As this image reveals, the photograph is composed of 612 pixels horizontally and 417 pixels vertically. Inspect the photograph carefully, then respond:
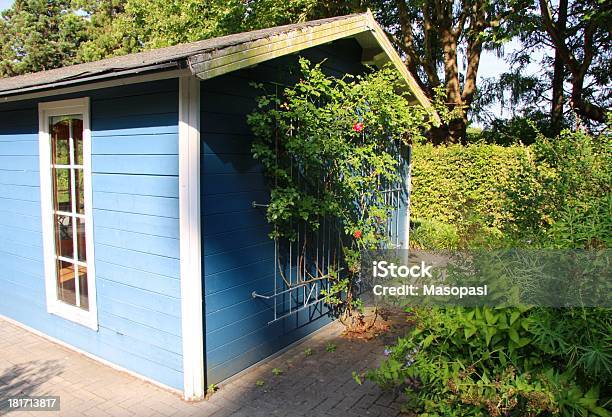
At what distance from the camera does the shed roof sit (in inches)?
130

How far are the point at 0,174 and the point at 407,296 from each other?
201 inches

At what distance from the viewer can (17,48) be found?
27.0 m

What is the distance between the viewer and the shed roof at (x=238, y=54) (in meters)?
3.30

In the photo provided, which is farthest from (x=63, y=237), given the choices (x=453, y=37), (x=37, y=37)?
(x=37, y=37)

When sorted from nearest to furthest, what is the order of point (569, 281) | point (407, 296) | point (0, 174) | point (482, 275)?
point (569, 281) < point (482, 275) < point (407, 296) < point (0, 174)

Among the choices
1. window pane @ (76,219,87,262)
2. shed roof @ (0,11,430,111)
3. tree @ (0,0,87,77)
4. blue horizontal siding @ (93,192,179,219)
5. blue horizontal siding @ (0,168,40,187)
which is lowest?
window pane @ (76,219,87,262)

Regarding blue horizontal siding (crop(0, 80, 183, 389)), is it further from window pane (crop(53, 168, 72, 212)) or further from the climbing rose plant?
the climbing rose plant

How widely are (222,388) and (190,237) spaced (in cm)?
142

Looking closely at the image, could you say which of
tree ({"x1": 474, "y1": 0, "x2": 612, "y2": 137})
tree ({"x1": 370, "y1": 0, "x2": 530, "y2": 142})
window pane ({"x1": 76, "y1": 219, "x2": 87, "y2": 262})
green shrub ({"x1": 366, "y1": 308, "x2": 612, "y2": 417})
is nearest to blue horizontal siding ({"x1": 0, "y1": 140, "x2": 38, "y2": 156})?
window pane ({"x1": 76, "y1": 219, "x2": 87, "y2": 262})

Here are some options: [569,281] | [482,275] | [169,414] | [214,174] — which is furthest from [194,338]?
[569,281]

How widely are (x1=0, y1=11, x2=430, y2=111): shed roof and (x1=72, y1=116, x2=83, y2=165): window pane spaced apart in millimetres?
403

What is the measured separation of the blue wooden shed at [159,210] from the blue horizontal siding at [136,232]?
1cm

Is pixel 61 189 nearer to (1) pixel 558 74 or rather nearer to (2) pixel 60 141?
(2) pixel 60 141

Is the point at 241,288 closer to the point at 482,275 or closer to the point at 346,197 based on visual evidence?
the point at 346,197
